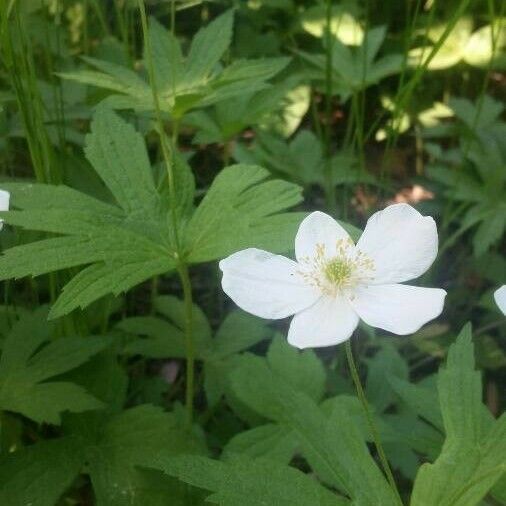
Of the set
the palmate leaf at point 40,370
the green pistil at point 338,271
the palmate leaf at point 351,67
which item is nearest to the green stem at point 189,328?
the palmate leaf at point 40,370

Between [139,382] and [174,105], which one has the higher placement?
[174,105]

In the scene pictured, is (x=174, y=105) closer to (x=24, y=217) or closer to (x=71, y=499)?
(x=24, y=217)

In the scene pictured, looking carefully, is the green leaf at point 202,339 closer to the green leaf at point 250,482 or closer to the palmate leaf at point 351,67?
the green leaf at point 250,482

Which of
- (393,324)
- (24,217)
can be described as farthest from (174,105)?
(393,324)

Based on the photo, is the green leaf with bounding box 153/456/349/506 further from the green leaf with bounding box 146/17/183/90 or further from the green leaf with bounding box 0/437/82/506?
the green leaf with bounding box 146/17/183/90

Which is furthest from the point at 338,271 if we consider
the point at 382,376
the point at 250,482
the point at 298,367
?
the point at 382,376

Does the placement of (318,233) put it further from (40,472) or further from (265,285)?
(40,472)

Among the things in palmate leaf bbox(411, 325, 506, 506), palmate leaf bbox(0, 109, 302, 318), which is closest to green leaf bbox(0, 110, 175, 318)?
palmate leaf bbox(0, 109, 302, 318)
